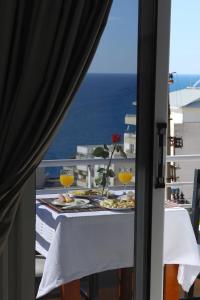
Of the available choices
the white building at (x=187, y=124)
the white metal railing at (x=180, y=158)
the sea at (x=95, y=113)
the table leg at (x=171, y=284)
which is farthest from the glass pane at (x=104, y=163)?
the white metal railing at (x=180, y=158)

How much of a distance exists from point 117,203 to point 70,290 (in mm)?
455

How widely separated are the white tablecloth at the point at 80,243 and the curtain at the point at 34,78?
1.43 feet

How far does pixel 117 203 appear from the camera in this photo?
2428 millimetres

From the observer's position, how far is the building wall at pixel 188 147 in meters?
3.45

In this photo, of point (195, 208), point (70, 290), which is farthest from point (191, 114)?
point (70, 290)

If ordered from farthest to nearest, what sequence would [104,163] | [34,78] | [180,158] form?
[180,158] < [104,163] < [34,78]

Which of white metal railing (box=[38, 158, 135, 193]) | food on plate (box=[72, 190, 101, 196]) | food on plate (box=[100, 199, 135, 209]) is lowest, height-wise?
food on plate (box=[100, 199, 135, 209])

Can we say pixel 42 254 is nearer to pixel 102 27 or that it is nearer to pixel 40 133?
pixel 40 133

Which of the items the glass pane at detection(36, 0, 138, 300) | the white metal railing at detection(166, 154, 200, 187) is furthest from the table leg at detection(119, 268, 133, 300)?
the white metal railing at detection(166, 154, 200, 187)

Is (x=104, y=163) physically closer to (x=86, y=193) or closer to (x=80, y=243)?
(x=86, y=193)

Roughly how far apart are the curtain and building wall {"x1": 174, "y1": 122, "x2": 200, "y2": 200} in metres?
1.62

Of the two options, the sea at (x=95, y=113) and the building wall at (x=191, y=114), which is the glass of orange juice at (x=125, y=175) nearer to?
the sea at (x=95, y=113)

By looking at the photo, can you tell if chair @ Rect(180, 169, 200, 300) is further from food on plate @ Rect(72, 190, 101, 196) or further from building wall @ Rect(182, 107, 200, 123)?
food on plate @ Rect(72, 190, 101, 196)

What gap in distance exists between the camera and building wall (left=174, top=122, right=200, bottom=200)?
3.45 meters
